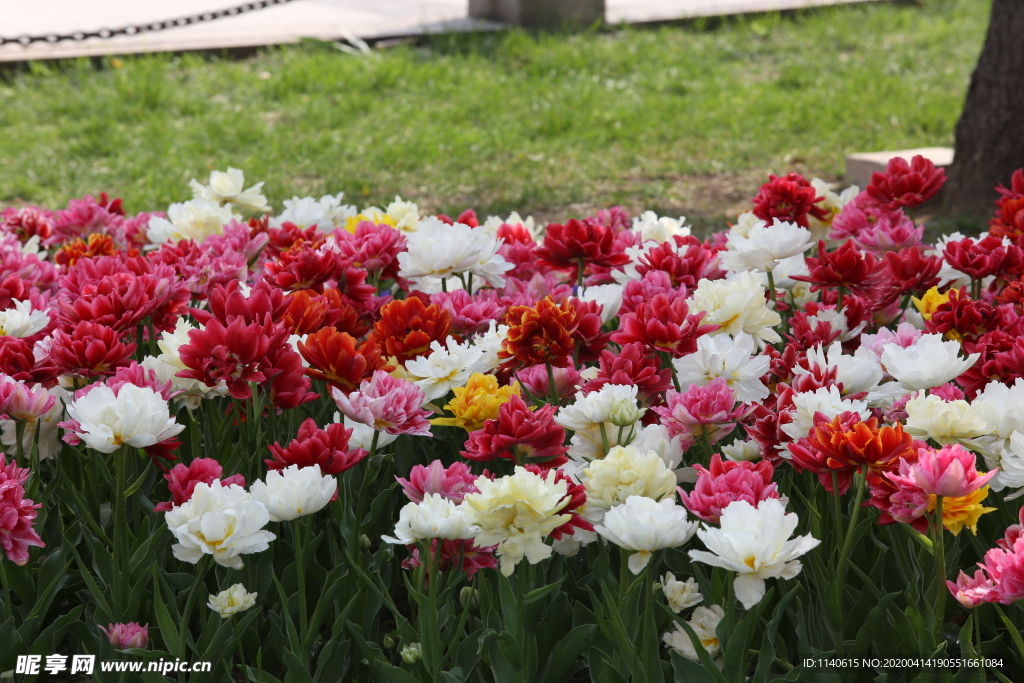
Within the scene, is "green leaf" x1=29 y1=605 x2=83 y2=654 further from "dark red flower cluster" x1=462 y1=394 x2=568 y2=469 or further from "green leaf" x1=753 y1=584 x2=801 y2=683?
"green leaf" x1=753 y1=584 x2=801 y2=683

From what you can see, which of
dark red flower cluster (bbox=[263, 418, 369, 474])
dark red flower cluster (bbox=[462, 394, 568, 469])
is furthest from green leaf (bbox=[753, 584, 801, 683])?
dark red flower cluster (bbox=[263, 418, 369, 474])

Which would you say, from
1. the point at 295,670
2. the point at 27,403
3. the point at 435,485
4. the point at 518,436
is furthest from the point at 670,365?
the point at 27,403

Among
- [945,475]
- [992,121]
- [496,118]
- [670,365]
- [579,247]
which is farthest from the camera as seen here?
[496,118]

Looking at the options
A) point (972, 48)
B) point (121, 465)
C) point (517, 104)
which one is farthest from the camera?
point (972, 48)

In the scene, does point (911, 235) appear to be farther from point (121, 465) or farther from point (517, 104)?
point (517, 104)

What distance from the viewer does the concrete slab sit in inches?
185

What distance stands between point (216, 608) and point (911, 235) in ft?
5.54

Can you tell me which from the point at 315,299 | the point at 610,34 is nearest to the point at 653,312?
the point at 315,299

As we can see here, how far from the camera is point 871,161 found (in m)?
4.71

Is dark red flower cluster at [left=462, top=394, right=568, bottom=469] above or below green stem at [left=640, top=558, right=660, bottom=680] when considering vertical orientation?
above

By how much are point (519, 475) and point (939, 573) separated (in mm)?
565

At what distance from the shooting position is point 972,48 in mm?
7434

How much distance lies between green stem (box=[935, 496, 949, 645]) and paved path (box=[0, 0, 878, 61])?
6419 millimetres

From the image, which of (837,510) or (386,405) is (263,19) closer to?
(386,405)
